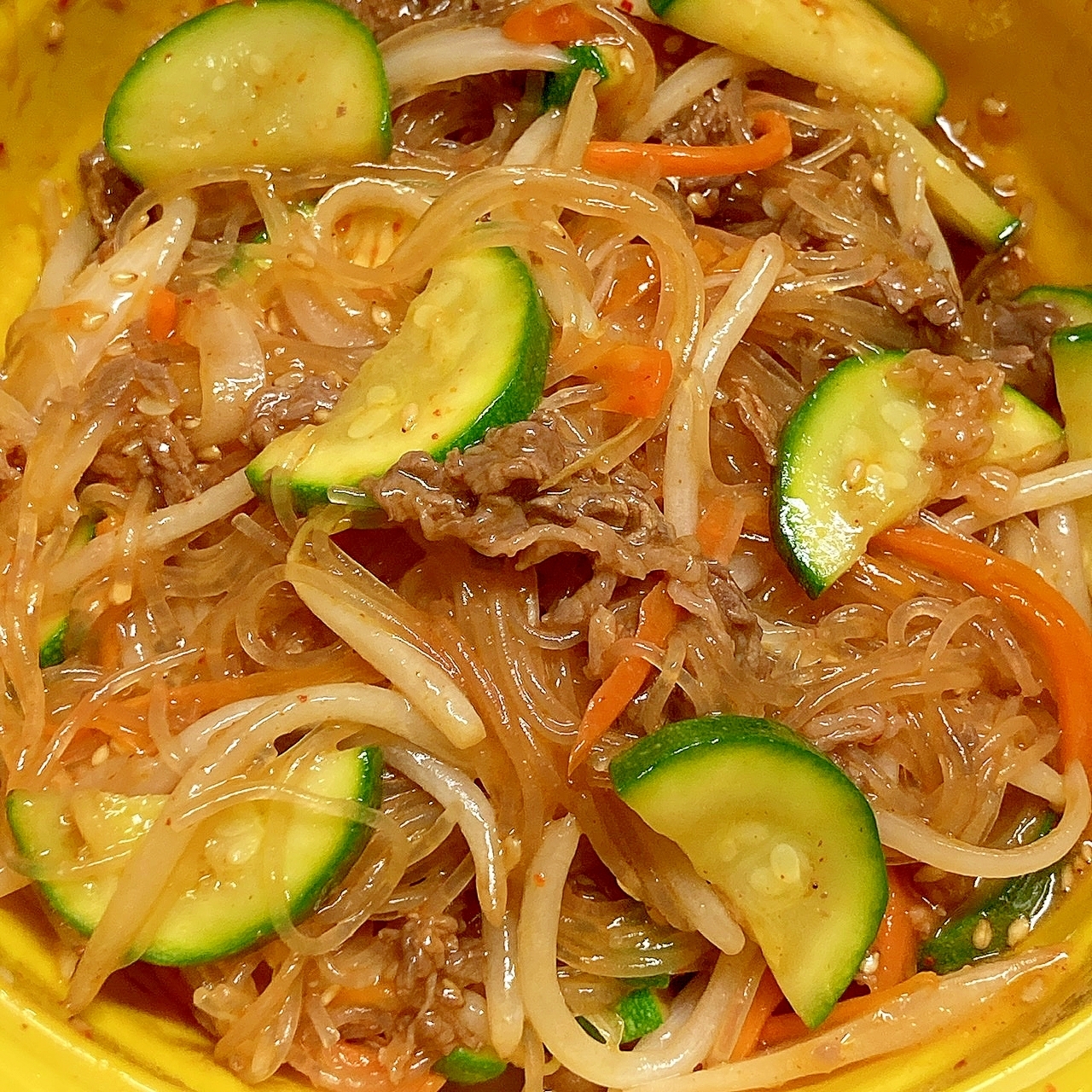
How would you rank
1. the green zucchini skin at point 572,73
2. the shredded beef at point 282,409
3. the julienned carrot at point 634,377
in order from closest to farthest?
the julienned carrot at point 634,377, the shredded beef at point 282,409, the green zucchini skin at point 572,73

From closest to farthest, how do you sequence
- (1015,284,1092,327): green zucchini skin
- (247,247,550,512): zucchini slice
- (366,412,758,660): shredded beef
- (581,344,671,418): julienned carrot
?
1. (366,412,758,660): shredded beef
2. (247,247,550,512): zucchini slice
3. (581,344,671,418): julienned carrot
4. (1015,284,1092,327): green zucchini skin

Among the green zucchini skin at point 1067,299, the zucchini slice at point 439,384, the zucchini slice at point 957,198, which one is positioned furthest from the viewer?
the zucchini slice at point 957,198

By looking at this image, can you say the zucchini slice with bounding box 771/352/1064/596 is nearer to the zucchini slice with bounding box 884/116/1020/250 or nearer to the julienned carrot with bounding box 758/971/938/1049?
the zucchini slice with bounding box 884/116/1020/250

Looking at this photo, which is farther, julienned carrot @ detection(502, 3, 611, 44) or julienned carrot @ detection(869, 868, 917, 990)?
julienned carrot @ detection(502, 3, 611, 44)

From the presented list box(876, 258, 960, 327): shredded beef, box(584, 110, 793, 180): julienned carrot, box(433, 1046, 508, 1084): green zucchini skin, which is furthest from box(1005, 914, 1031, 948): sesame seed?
box(584, 110, 793, 180): julienned carrot

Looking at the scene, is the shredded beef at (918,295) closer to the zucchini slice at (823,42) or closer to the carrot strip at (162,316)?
the zucchini slice at (823,42)

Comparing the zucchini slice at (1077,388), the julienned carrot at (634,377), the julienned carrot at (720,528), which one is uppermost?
the julienned carrot at (634,377)

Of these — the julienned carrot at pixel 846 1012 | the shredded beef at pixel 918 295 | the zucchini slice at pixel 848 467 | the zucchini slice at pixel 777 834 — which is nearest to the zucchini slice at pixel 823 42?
the shredded beef at pixel 918 295

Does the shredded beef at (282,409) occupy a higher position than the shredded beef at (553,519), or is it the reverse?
the shredded beef at (282,409)
